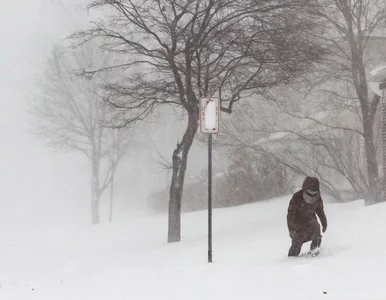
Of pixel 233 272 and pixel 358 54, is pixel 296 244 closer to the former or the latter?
pixel 233 272

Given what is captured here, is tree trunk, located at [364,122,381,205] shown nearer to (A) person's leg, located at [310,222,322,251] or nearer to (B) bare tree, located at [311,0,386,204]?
(B) bare tree, located at [311,0,386,204]

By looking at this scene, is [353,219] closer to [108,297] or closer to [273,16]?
[273,16]

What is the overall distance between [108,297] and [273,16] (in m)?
7.96

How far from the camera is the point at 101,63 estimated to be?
27828 mm

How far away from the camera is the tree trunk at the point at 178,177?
1406 centimetres

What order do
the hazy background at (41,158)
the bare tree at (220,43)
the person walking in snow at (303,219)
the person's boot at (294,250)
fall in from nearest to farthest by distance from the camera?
the person walking in snow at (303,219) → the person's boot at (294,250) → the bare tree at (220,43) → the hazy background at (41,158)

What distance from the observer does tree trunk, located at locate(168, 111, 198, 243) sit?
14.1m

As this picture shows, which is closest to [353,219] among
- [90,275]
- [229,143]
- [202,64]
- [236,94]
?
[236,94]

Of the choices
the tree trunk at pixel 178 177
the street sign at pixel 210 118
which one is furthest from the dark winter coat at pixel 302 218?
the tree trunk at pixel 178 177

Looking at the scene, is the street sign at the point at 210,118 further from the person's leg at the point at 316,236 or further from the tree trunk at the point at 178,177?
the tree trunk at the point at 178,177

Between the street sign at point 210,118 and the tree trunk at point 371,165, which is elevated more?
the street sign at point 210,118

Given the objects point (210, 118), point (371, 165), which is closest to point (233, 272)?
point (210, 118)

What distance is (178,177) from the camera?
14312 millimetres

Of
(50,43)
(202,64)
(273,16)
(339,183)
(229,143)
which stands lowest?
(339,183)
